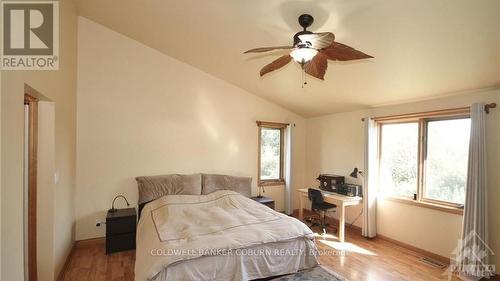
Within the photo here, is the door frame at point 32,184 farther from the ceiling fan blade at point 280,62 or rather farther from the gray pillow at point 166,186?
the ceiling fan blade at point 280,62

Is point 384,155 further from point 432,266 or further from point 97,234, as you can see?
point 97,234

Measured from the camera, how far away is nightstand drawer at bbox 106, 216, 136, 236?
3.22 meters

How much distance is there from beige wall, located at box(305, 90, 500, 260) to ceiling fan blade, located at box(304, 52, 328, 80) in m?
2.09

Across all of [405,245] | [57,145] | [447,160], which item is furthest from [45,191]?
[447,160]

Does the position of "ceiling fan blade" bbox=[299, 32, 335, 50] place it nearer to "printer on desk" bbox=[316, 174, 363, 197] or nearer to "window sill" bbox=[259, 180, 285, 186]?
"printer on desk" bbox=[316, 174, 363, 197]

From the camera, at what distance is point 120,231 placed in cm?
328

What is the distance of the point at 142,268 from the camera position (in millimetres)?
1918

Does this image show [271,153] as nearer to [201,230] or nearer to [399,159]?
[399,159]

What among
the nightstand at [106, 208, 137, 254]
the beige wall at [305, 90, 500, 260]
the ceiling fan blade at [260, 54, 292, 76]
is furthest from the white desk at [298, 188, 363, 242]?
the nightstand at [106, 208, 137, 254]

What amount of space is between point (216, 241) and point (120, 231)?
1.89 meters

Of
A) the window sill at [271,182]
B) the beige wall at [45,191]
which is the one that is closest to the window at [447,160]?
the window sill at [271,182]

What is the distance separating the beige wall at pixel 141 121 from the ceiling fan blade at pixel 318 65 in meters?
2.53

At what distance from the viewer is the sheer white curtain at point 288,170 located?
4.91 metres

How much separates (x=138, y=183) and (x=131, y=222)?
0.59 m
